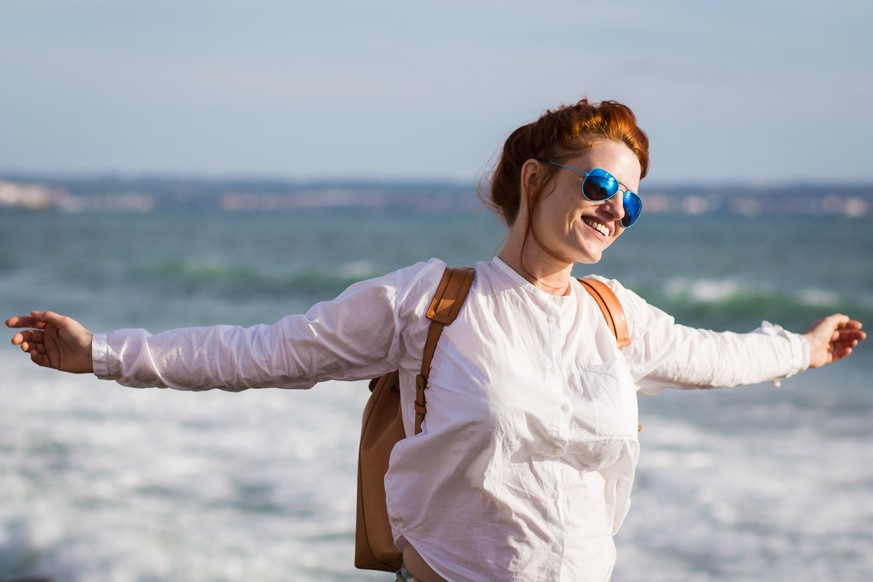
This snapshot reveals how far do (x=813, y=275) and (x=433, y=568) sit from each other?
26.5m

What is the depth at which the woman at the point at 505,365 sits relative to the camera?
7.38ft

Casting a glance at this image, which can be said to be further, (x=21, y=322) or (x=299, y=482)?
(x=299, y=482)

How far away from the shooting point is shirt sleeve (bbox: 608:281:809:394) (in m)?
2.49

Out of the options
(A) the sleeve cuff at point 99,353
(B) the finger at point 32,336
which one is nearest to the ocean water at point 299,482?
(A) the sleeve cuff at point 99,353

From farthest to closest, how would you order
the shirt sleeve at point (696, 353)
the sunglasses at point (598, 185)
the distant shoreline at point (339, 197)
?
the distant shoreline at point (339, 197) → the shirt sleeve at point (696, 353) → the sunglasses at point (598, 185)

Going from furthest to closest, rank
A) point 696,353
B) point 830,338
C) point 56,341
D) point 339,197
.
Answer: point 339,197
point 830,338
point 696,353
point 56,341

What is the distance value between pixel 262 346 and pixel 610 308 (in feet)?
2.48

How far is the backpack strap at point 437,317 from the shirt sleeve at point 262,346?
6cm

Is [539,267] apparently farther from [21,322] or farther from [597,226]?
[21,322]

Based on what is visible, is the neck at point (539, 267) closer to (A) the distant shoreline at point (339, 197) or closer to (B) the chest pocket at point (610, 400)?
(B) the chest pocket at point (610, 400)

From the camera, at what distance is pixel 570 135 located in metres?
2.38

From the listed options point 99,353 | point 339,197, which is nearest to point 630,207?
point 99,353

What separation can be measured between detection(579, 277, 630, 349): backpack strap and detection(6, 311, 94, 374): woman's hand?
1.08 m

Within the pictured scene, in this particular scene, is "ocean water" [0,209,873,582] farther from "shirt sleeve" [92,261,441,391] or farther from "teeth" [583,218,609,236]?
"shirt sleeve" [92,261,441,391]
